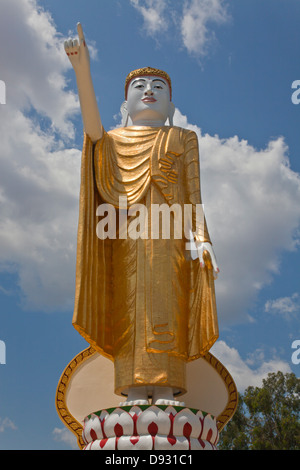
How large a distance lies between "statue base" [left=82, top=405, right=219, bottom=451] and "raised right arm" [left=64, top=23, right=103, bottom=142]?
114 inches

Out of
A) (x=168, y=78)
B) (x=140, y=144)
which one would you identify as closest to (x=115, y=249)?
(x=140, y=144)

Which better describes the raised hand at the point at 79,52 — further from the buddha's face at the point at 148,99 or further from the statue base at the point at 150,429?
the statue base at the point at 150,429

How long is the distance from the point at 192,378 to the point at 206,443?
1.46 metres

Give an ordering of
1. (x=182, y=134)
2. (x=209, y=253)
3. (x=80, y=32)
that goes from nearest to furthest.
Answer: (x=80, y=32)
(x=209, y=253)
(x=182, y=134)

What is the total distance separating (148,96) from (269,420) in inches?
376

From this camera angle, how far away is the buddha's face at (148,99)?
21.3 feet

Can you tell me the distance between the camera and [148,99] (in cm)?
648

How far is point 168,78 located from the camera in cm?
671

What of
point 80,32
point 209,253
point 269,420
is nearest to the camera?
point 80,32

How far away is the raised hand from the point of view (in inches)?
217

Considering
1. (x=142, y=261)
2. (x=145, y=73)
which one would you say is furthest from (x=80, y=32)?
(x=142, y=261)

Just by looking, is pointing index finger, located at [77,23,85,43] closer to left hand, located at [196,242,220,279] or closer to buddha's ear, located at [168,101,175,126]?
buddha's ear, located at [168,101,175,126]

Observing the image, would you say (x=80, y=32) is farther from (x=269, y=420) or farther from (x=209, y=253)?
(x=269, y=420)

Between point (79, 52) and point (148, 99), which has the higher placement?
point (148, 99)
